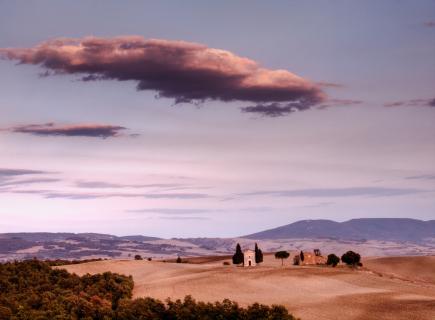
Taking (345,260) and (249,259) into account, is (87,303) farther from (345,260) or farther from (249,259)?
(345,260)

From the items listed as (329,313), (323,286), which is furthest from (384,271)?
(329,313)

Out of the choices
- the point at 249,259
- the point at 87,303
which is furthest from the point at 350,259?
the point at 87,303

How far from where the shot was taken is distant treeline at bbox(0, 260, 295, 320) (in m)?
77.8

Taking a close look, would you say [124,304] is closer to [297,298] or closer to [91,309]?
[91,309]

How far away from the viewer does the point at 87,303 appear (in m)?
96.8

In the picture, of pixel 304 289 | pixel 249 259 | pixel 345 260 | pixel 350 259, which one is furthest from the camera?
pixel 249 259

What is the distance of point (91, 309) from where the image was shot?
9400cm

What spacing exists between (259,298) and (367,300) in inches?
758

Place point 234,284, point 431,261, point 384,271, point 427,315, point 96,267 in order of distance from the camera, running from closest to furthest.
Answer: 1. point 427,315
2. point 234,284
3. point 96,267
4. point 384,271
5. point 431,261

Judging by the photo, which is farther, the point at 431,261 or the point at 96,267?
the point at 431,261

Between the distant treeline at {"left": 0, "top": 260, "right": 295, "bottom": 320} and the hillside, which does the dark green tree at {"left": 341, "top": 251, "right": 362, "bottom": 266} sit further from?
the distant treeline at {"left": 0, "top": 260, "right": 295, "bottom": 320}

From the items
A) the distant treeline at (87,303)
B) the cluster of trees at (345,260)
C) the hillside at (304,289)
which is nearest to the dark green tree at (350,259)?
the cluster of trees at (345,260)

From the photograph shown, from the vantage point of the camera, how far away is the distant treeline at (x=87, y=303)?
A: 7781cm

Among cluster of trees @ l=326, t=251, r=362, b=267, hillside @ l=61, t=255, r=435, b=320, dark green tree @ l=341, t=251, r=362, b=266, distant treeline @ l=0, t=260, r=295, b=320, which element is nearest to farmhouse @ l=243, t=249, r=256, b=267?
hillside @ l=61, t=255, r=435, b=320
